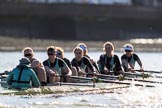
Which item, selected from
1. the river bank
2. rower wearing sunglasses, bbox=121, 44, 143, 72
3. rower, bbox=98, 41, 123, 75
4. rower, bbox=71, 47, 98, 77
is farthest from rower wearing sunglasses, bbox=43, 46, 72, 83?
the river bank

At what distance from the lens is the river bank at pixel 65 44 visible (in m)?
52.0

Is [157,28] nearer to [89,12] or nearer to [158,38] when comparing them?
[158,38]

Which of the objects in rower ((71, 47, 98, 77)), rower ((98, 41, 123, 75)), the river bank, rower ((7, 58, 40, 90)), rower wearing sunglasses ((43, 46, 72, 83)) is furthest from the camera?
the river bank

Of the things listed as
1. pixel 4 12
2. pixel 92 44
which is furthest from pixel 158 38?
pixel 4 12

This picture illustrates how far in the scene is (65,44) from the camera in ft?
180

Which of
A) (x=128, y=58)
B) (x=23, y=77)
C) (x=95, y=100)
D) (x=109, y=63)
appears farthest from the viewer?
(x=128, y=58)

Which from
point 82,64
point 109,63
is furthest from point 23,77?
point 109,63

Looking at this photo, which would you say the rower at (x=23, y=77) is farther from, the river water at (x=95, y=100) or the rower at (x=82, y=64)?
the rower at (x=82, y=64)

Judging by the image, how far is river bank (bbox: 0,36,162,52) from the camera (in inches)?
2046

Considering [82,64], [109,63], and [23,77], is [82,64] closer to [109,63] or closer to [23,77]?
[109,63]

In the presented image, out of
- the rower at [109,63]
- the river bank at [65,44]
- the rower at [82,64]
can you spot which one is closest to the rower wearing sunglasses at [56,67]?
the rower at [82,64]

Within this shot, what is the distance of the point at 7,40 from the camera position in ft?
175

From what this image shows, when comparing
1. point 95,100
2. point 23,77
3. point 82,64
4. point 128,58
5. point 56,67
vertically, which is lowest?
point 95,100

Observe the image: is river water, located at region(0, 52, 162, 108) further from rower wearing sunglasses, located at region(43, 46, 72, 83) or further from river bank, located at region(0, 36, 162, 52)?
river bank, located at region(0, 36, 162, 52)
